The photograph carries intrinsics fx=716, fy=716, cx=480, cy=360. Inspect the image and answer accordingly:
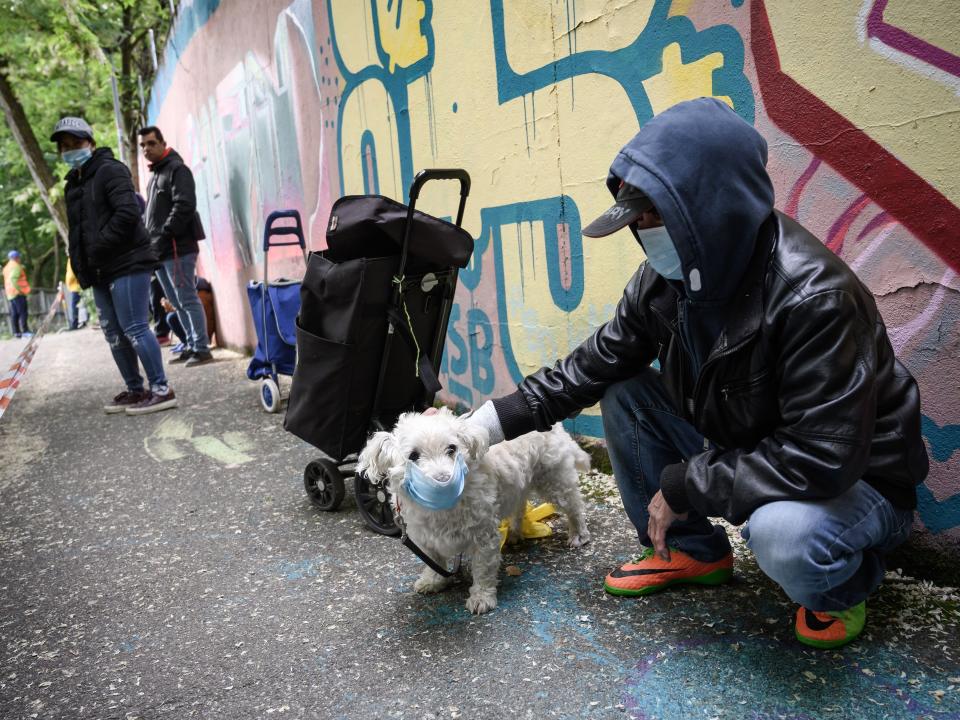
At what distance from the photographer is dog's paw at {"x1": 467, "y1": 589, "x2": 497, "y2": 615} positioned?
2.54 metres

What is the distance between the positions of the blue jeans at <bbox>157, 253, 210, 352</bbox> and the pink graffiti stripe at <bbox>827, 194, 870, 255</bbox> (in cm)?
697

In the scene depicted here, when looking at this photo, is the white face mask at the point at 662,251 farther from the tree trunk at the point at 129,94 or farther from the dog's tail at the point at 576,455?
the tree trunk at the point at 129,94

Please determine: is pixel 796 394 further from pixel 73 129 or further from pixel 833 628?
pixel 73 129

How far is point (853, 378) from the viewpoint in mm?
1772

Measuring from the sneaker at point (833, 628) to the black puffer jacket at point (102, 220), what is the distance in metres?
5.44

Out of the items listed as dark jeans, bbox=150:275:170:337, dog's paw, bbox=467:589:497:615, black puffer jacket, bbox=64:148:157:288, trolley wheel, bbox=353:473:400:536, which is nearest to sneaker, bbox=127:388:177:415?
black puffer jacket, bbox=64:148:157:288

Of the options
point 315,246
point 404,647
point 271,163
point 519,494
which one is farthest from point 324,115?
point 404,647

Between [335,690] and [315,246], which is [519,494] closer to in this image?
[335,690]

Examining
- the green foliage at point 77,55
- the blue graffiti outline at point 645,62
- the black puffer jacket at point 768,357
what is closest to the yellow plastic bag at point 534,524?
the black puffer jacket at point 768,357

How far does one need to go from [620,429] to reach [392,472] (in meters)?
0.81

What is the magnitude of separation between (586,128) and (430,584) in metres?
2.27

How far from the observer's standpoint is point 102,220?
223 inches

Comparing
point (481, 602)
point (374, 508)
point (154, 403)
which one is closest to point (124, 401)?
point (154, 403)

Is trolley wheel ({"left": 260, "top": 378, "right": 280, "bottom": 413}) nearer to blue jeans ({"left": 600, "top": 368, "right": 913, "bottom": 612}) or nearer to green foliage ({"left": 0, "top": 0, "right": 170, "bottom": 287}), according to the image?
blue jeans ({"left": 600, "top": 368, "right": 913, "bottom": 612})
